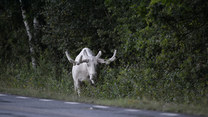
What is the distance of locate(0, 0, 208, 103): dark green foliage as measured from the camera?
13.0m

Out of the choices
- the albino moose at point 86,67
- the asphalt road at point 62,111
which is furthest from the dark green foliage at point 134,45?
the asphalt road at point 62,111

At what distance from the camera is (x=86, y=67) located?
1598cm

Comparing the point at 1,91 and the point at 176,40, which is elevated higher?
the point at 176,40

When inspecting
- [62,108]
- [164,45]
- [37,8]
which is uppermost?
[37,8]

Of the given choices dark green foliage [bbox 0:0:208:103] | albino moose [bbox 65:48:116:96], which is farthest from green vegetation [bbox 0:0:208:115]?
albino moose [bbox 65:48:116:96]

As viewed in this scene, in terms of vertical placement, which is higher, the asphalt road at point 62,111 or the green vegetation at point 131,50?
the green vegetation at point 131,50

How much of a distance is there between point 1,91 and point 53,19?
6049 mm

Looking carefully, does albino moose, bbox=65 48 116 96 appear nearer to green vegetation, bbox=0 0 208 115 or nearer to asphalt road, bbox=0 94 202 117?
green vegetation, bbox=0 0 208 115

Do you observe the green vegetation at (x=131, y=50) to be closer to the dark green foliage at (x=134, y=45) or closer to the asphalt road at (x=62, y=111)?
the dark green foliage at (x=134, y=45)

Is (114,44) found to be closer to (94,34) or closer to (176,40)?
(94,34)

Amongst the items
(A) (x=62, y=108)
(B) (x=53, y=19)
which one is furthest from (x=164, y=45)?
(B) (x=53, y=19)

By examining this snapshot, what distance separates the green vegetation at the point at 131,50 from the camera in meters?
12.7

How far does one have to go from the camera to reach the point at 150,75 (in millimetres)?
14523

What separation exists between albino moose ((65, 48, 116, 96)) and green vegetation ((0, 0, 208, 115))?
350mm
